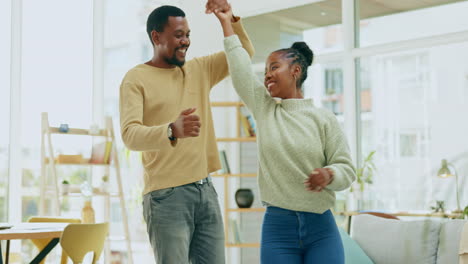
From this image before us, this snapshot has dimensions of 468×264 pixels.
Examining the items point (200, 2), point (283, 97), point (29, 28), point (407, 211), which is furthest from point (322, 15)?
point (283, 97)

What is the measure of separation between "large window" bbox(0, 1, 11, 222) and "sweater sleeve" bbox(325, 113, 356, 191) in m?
4.20

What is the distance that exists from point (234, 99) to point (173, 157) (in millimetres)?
4519

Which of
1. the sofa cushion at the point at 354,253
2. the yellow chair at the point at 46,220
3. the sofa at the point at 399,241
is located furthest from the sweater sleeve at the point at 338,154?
the yellow chair at the point at 46,220

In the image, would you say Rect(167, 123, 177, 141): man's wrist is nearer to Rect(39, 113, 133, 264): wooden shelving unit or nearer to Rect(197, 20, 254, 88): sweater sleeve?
Rect(197, 20, 254, 88): sweater sleeve

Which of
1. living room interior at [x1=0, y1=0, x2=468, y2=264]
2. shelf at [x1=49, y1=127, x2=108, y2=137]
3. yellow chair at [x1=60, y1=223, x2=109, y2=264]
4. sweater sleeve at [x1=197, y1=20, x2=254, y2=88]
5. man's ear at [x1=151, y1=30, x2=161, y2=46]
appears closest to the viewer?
man's ear at [x1=151, y1=30, x2=161, y2=46]

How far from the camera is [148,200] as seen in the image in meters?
2.00

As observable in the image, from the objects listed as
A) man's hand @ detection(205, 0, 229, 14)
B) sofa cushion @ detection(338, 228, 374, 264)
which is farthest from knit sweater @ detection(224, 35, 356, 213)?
sofa cushion @ detection(338, 228, 374, 264)

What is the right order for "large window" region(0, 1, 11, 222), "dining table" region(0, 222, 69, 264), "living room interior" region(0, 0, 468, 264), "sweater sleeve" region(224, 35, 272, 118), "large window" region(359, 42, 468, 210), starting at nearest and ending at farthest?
"sweater sleeve" region(224, 35, 272, 118) < "dining table" region(0, 222, 69, 264) < "large window" region(359, 42, 468, 210) < "living room interior" region(0, 0, 468, 264) < "large window" region(0, 1, 11, 222)

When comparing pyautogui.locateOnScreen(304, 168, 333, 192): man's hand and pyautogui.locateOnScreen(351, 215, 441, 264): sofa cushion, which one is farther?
pyautogui.locateOnScreen(351, 215, 441, 264): sofa cushion

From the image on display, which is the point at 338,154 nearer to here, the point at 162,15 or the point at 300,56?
the point at 300,56

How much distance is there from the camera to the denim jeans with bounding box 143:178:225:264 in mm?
1938

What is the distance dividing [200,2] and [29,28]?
1.87 metres

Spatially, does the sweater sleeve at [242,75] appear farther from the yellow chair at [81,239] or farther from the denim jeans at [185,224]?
the yellow chair at [81,239]

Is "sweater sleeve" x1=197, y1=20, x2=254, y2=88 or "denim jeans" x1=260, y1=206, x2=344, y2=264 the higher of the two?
"sweater sleeve" x1=197, y1=20, x2=254, y2=88
